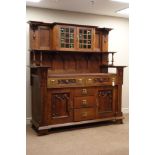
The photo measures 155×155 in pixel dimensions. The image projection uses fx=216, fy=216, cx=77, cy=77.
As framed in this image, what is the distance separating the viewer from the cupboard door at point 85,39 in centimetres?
436

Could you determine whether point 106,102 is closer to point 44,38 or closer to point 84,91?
point 84,91

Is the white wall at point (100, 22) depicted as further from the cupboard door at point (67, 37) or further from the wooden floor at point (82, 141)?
the wooden floor at point (82, 141)

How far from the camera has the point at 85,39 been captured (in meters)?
4.43

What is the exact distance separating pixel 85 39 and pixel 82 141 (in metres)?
2.06

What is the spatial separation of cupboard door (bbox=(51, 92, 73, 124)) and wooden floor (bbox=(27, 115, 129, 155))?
0.24 metres

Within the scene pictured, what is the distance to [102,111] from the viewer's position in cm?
429

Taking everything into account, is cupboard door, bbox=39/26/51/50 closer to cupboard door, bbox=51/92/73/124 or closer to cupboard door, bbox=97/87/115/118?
cupboard door, bbox=51/92/73/124

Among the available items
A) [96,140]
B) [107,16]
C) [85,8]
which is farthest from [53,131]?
[107,16]

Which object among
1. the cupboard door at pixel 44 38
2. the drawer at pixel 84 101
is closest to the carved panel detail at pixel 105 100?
the drawer at pixel 84 101

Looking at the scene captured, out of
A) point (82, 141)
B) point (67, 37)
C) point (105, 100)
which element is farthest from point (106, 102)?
point (67, 37)

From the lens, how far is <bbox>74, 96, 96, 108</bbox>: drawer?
4.01 meters

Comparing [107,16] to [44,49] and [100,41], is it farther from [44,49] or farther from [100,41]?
[44,49]

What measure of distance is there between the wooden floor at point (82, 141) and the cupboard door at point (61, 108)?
24 centimetres

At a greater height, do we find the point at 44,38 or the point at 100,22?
the point at 100,22
